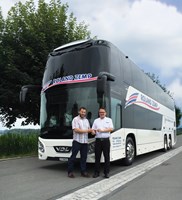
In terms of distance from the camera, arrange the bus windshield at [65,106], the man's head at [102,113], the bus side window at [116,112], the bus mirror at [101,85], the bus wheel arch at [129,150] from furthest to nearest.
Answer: the bus wheel arch at [129,150]
the bus side window at [116,112]
the bus windshield at [65,106]
the man's head at [102,113]
the bus mirror at [101,85]

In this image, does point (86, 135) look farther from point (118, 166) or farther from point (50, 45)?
point (50, 45)

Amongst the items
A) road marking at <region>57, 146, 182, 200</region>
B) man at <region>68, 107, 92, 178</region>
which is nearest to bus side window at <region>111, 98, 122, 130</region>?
man at <region>68, 107, 92, 178</region>

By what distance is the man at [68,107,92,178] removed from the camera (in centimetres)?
848

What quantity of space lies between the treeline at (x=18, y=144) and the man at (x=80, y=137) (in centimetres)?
787

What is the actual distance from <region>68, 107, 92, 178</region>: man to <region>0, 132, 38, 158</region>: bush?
7.87m

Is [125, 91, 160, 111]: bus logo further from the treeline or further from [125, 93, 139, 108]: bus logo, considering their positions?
the treeline

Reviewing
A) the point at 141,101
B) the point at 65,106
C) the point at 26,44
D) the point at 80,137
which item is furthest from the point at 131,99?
the point at 26,44

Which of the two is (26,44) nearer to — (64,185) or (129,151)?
(129,151)

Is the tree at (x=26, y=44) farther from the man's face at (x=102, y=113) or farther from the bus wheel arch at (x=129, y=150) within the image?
the man's face at (x=102, y=113)

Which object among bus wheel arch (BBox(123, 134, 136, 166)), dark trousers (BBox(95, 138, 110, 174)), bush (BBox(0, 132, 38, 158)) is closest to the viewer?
dark trousers (BBox(95, 138, 110, 174))

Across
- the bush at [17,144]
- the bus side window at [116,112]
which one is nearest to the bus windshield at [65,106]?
the bus side window at [116,112]

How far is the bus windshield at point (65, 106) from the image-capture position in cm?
910

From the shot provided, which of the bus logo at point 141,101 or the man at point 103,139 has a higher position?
the bus logo at point 141,101

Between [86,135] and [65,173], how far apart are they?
151cm
